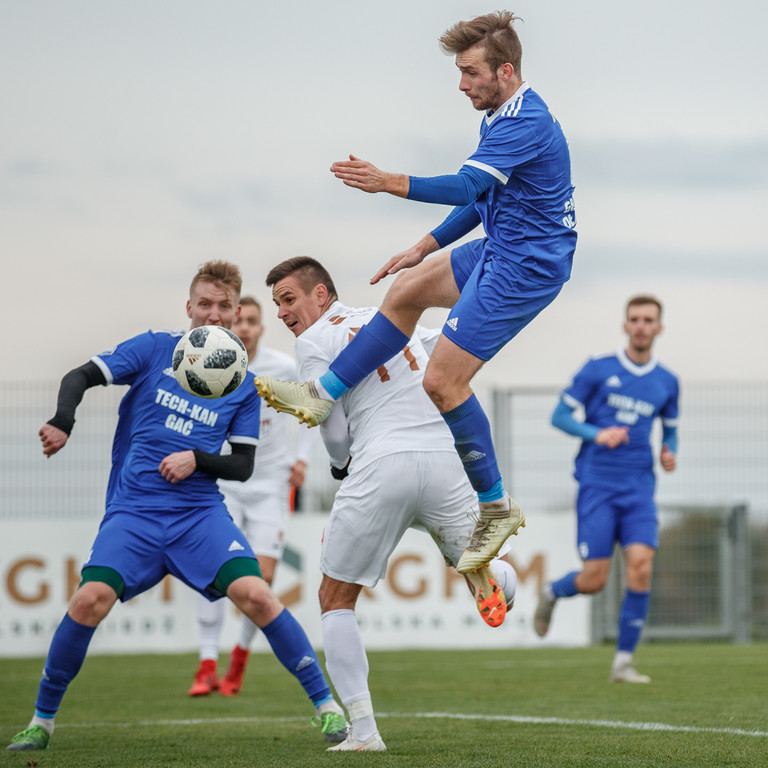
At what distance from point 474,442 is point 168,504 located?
1680 millimetres

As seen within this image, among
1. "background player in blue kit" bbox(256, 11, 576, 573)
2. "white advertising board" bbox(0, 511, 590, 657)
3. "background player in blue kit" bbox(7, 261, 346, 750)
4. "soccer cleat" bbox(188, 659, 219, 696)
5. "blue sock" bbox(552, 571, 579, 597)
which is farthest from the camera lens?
"white advertising board" bbox(0, 511, 590, 657)

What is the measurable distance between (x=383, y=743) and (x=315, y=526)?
29.5ft

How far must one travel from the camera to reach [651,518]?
984cm

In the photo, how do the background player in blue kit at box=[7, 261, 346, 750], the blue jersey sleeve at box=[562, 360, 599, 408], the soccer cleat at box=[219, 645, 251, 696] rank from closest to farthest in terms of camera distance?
the background player in blue kit at box=[7, 261, 346, 750]
the soccer cleat at box=[219, 645, 251, 696]
the blue jersey sleeve at box=[562, 360, 599, 408]

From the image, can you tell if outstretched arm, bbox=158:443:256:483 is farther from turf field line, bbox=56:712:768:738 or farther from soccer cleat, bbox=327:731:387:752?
turf field line, bbox=56:712:768:738

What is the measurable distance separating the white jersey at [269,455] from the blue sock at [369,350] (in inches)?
156

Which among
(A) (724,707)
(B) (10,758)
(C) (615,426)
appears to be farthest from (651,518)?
(B) (10,758)

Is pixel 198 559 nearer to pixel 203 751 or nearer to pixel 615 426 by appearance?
pixel 203 751

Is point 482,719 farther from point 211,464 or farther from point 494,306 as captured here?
point 494,306

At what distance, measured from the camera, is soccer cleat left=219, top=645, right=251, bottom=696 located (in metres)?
8.93

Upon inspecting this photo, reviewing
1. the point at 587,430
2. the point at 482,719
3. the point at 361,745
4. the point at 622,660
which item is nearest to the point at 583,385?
the point at 587,430

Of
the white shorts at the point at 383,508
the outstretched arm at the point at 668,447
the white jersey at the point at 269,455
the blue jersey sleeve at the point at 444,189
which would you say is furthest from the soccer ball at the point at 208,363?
the outstretched arm at the point at 668,447

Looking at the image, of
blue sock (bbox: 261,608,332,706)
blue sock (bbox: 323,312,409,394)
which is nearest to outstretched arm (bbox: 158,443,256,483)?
blue sock (bbox: 261,608,332,706)

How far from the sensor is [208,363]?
222 inches
